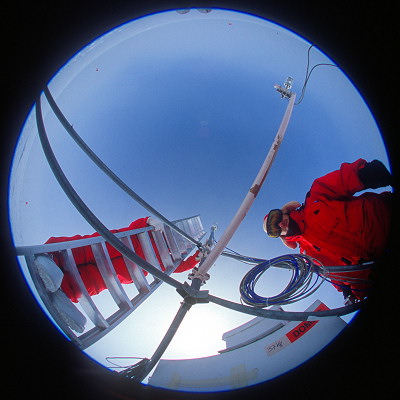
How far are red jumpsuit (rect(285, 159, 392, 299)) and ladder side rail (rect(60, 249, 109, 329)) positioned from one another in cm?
243

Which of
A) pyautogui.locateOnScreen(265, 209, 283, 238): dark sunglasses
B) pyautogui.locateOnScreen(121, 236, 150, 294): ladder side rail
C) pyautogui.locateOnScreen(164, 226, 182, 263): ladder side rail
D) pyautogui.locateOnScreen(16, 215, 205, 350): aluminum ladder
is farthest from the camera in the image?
pyautogui.locateOnScreen(164, 226, 182, 263): ladder side rail

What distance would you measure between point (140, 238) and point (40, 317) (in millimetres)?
1197

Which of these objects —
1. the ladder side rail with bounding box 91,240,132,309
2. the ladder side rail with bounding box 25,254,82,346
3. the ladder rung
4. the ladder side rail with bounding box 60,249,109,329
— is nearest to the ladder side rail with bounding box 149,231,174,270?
the ladder rung

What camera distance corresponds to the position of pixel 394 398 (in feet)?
2.96

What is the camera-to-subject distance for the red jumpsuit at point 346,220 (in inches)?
65.7

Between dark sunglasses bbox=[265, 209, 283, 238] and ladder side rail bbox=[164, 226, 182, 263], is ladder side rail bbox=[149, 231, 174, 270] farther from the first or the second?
dark sunglasses bbox=[265, 209, 283, 238]

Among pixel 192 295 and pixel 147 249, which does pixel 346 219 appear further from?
pixel 147 249

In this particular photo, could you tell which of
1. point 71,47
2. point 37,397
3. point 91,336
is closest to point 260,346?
point 91,336

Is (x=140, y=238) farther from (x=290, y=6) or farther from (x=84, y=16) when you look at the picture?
(x=290, y=6)

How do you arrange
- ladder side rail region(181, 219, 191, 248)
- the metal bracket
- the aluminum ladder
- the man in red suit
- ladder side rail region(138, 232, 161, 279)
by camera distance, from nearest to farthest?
the metal bracket → the aluminum ladder → the man in red suit → ladder side rail region(138, 232, 161, 279) → ladder side rail region(181, 219, 191, 248)

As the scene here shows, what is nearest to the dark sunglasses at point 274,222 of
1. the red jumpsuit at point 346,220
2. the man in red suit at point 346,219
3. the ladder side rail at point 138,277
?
the man in red suit at point 346,219

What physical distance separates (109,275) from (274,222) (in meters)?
2.11

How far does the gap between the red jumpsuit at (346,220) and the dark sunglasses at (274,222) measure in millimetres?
244

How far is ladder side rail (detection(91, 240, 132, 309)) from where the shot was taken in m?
1.51
